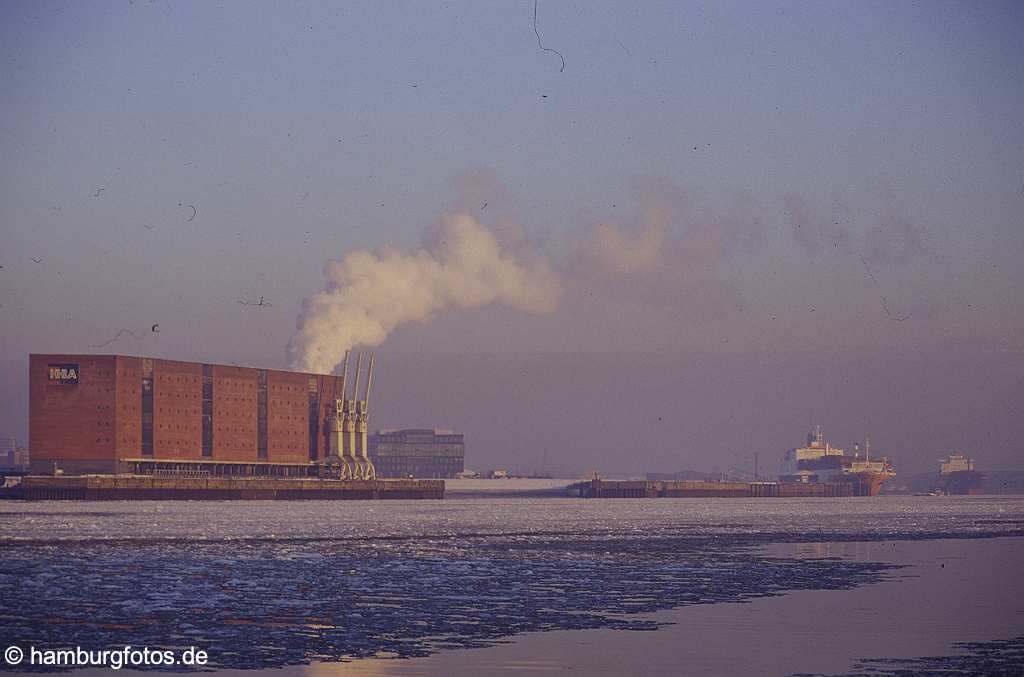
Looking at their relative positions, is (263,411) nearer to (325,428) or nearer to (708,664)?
(325,428)

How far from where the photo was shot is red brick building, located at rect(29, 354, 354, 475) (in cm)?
15462

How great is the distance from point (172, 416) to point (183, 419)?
71.0 inches

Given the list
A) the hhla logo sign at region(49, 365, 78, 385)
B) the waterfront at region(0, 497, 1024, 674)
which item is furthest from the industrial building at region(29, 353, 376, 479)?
the waterfront at region(0, 497, 1024, 674)

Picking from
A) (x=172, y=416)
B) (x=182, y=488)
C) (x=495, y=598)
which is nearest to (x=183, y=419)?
(x=172, y=416)

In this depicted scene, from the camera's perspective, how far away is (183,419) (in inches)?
6560

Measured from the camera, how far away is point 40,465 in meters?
155

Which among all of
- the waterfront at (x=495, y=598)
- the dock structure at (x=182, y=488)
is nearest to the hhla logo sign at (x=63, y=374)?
the dock structure at (x=182, y=488)

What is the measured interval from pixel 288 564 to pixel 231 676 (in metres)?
22.0

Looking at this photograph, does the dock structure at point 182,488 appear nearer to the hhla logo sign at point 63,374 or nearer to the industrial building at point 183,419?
the industrial building at point 183,419

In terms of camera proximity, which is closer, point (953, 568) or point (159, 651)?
point (159, 651)

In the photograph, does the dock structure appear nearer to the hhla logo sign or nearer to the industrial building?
the industrial building

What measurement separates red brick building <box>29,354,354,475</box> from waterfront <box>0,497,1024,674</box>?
9694cm

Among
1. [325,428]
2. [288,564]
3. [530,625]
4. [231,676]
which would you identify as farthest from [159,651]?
[325,428]

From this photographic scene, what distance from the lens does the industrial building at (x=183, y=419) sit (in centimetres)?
15475
